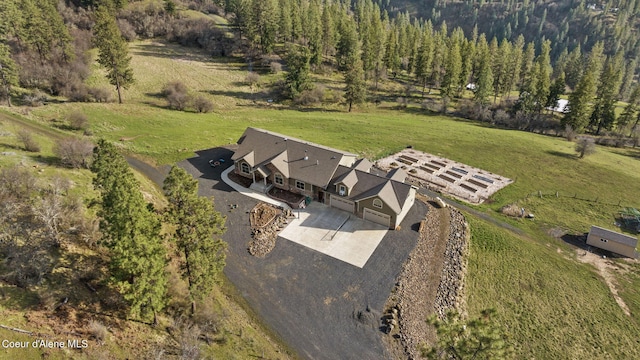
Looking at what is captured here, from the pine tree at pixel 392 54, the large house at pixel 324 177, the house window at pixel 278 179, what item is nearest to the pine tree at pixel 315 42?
the pine tree at pixel 392 54

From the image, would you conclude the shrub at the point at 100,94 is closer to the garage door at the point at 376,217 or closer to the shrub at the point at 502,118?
the garage door at the point at 376,217

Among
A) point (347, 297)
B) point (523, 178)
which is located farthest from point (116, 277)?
point (523, 178)

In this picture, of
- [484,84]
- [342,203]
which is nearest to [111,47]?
[342,203]

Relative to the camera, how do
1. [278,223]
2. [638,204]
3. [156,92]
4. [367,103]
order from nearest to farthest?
[278,223]
[638,204]
[156,92]
[367,103]

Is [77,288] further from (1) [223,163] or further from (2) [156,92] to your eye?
(2) [156,92]

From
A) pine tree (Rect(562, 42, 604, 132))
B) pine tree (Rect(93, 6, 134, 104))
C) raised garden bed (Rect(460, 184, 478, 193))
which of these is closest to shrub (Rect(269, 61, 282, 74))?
pine tree (Rect(93, 6, 134, 104))

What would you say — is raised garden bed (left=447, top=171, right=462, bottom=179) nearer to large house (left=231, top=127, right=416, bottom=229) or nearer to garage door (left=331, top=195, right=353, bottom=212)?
large house (left=231, top=127, right=416, bottom=229)
